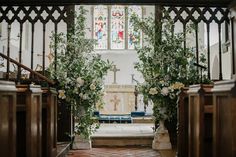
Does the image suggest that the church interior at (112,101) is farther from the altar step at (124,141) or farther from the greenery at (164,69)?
the greenery at (164,69)

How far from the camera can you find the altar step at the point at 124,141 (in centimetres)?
681

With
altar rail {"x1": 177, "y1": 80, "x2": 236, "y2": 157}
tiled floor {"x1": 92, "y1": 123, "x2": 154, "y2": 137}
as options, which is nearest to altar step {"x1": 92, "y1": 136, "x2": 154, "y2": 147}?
tiled floor {"x1": 92, "y1": 123, "x2": 154, "y2": 137}

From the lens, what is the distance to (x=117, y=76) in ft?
47.0

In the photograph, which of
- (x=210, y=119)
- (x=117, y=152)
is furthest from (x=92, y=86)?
(x=210, y=119)

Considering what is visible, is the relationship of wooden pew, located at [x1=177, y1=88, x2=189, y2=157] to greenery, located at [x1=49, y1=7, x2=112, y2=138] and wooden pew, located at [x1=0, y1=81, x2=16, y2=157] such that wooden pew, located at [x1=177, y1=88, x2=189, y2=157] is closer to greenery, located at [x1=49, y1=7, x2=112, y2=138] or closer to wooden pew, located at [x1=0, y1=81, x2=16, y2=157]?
greenery, located at [x1=49, y1=7, x2=112, y2=138]

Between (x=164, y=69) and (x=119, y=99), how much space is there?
20.3 ft

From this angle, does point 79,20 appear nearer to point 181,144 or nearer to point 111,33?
point 181,144

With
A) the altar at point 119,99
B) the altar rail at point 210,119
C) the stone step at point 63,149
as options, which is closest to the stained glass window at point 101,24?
the altar at point 119,99

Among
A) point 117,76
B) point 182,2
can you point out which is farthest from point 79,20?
point 117,76

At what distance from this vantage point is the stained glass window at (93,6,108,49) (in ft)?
48.9

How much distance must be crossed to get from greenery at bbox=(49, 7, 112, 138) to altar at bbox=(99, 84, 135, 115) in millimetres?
5795

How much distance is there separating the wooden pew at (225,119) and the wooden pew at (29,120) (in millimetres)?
1632

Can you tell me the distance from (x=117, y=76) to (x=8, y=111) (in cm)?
1148

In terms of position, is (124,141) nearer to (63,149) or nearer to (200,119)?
(63,149)
